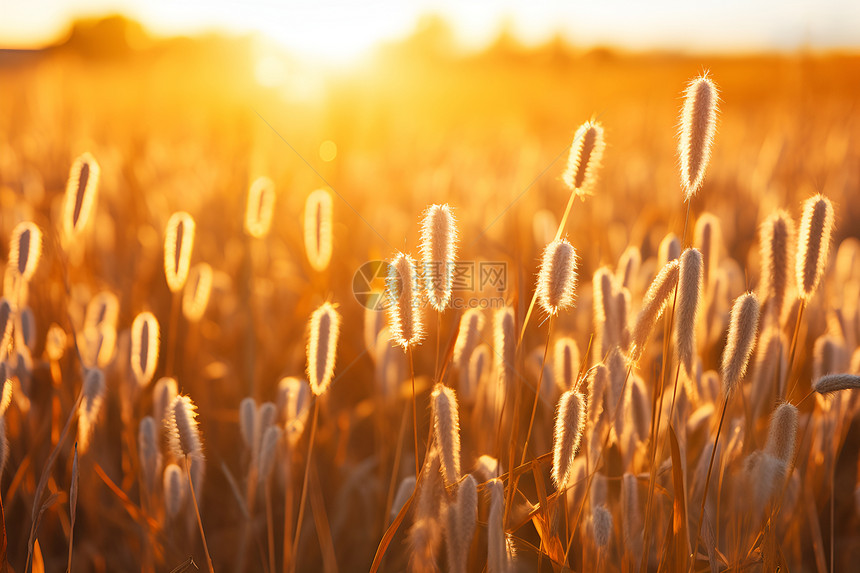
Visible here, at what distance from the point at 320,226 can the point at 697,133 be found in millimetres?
688

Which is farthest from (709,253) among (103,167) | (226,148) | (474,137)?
(474,137)

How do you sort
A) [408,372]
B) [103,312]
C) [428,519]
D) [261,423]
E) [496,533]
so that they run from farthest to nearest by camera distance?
[408,372] → [103,312] → [261,423] → [428,519] → [496,533]

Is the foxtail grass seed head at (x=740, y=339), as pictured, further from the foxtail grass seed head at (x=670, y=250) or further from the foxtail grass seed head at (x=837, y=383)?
the foxtail grass seed head at (x=670, y=250)

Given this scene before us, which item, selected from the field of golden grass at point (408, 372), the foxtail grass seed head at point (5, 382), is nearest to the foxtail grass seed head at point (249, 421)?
the field of golden grass at point (408, 372)

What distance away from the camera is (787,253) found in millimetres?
930

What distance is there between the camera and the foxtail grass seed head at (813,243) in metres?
0.89

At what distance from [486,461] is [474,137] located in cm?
496

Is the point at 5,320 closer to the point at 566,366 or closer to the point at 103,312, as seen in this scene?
the point at 103,312

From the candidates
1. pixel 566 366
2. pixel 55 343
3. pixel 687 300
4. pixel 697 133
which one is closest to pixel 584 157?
pixel 697 133

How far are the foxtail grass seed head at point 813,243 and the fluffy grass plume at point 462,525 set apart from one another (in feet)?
1.80

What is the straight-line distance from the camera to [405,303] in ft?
2.80

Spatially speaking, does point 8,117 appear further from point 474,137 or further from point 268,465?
point 268,465

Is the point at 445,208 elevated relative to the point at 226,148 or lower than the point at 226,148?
lower

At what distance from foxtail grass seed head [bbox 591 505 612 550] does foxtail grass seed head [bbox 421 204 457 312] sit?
14.0 inches
